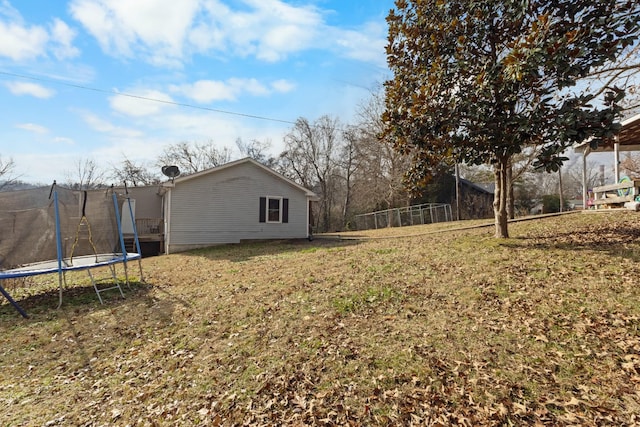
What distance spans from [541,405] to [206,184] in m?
13.7

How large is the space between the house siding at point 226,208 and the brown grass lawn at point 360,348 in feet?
23.6

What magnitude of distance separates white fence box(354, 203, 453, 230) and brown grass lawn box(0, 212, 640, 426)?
55.3 ft

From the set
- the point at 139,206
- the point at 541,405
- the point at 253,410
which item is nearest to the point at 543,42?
the point at 541,405

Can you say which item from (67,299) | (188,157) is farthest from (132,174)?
(67,299)

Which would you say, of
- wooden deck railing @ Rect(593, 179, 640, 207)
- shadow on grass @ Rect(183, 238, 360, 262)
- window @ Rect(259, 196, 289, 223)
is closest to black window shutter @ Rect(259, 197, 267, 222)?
window @ Rect(259, 196, 289, 223)

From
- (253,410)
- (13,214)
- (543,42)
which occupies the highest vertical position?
(543,42)

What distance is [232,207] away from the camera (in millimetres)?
14867

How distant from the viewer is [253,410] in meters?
2.89

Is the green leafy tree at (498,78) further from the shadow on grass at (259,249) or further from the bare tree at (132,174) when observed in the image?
the bare tree at (132,174)

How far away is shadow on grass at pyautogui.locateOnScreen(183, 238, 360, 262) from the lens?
11344 mm

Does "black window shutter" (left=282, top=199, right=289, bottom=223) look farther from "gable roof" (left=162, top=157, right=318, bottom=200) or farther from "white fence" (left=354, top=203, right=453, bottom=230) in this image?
"white fence" (left=354, top=203, right=453, bottom=230)

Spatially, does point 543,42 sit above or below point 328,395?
above

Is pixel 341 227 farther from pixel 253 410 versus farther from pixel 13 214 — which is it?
pixel 253 410

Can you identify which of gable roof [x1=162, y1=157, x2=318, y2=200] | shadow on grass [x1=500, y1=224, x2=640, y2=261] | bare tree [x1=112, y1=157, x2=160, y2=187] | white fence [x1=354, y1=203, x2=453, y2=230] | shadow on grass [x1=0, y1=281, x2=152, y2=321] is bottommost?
shadow on grass [x1=0, y1=281, x2=152, y2=321]
